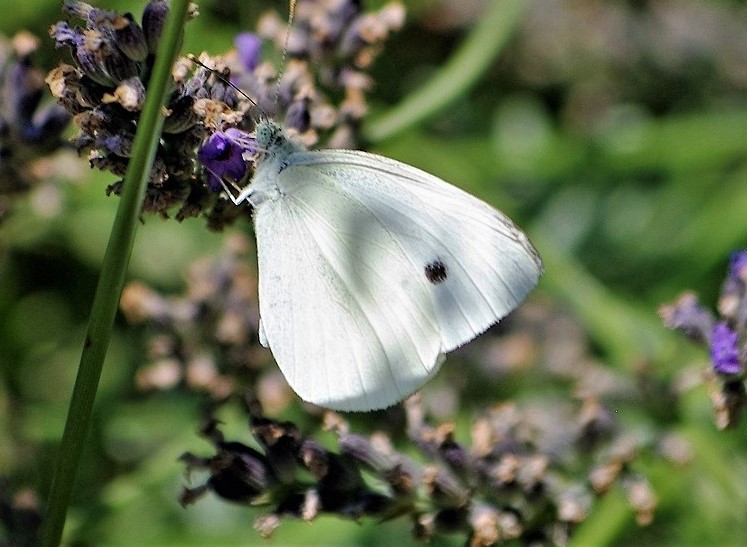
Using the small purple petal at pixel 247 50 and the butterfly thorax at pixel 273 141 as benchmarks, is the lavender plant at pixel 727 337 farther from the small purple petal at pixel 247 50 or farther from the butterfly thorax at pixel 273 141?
the small purple petal at pixel 247 50

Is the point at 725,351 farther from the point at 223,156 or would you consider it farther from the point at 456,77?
the point at 456,77

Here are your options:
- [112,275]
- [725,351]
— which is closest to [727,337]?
[725,351]

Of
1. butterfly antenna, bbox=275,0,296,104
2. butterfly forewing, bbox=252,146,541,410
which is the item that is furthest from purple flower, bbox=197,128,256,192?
butterfly antenna, bbox=275,0,296,104

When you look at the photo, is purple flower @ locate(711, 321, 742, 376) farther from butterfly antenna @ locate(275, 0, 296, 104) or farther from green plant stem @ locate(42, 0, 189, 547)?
green plant stem @ locate(42, 0, 189, 547)

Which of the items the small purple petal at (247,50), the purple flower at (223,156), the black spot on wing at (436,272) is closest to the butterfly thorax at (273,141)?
the purple flower at (223,156)

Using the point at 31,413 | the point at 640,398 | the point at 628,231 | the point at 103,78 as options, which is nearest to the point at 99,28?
the point at 103,78

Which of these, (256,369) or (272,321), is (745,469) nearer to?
(256,369)
